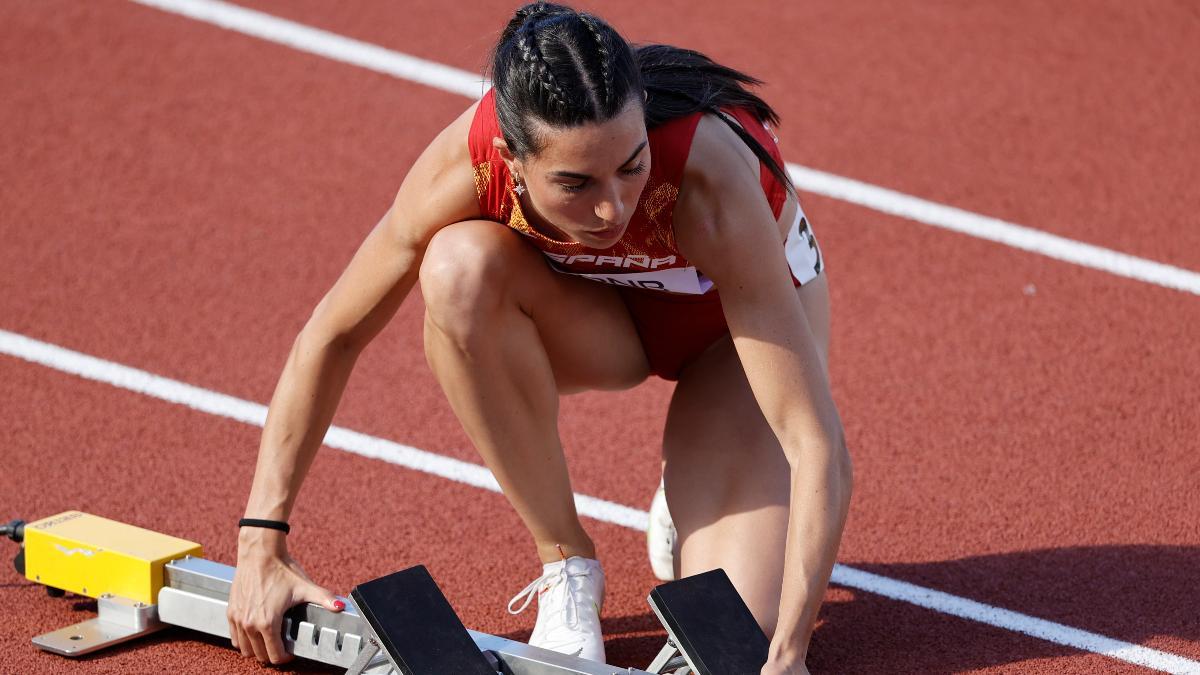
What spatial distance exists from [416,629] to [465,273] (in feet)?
2.09

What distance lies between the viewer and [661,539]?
3072 millimetres

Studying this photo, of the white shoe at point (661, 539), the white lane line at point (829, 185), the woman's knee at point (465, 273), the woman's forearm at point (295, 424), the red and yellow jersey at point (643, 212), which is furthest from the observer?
the white lane line at point (829, 185)

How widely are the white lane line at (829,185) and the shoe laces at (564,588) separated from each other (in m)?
1.72

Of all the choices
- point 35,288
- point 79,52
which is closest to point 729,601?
point 35,288

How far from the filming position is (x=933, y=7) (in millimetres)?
5883

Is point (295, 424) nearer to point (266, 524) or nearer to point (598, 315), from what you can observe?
point (266, 524)

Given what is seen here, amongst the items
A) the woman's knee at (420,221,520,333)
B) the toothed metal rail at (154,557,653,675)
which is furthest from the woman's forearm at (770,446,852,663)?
the woman's knee at (420,221,520,333)

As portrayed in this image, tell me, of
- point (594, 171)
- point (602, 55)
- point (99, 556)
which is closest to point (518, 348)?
point (594, 171)

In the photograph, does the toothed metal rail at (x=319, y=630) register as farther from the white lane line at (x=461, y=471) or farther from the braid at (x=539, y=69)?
the braid at (x=539, y=69)

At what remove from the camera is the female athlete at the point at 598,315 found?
2.29 metres

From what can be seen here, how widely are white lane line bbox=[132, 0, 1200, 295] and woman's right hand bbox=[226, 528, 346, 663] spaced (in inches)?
70.6

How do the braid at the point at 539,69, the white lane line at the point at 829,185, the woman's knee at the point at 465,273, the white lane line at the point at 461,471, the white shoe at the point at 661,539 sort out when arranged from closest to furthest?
the braid at the point at 539,69
the woman's knee at the point at 465,273
the white lane line at the point at 461,471
the white shoe at the point at 661,539
the white lane line at the point at 829,185

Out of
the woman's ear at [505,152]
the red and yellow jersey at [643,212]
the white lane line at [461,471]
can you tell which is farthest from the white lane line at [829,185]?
the woman's ear at [505,152]

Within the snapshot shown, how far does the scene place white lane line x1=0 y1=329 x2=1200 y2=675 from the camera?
9.23 ft
